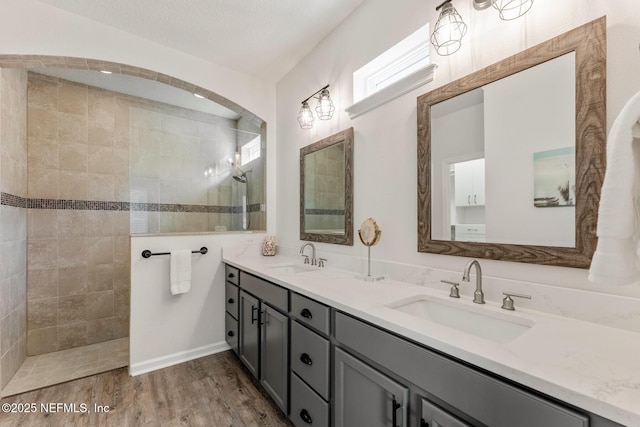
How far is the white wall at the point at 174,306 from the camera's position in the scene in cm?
230

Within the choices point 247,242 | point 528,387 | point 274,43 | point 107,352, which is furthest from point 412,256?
point 107,352

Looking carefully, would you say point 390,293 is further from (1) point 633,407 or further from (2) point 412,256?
(1) point 633,407

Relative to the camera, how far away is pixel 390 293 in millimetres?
1421

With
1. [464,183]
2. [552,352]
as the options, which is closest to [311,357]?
[552,352]

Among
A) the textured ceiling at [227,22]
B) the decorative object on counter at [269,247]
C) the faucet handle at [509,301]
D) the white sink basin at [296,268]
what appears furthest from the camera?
the decorative object on counter at [269,247]

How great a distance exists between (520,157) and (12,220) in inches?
128

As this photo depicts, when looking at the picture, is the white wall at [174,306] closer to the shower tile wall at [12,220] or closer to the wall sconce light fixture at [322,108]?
the shower tile wall at [12,220]

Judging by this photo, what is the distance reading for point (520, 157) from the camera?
3.95 feet

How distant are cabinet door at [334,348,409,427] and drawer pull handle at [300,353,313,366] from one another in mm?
200

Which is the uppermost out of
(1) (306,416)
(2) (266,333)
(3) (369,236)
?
(3) (369,236)

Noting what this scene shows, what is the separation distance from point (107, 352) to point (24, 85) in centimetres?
244

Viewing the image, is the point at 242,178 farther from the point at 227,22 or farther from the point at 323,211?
the point at 227,22

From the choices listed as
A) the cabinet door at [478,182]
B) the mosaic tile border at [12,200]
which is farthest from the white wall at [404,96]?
the mosaic tile border at [12,200]

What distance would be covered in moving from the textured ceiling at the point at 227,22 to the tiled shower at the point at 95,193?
0.78m
